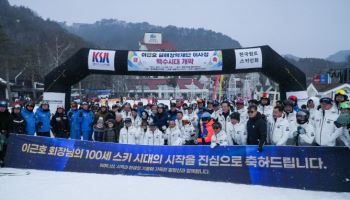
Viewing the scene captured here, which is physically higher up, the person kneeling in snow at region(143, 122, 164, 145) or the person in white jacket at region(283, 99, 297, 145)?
the person in white jacket at region(283, 99, 297, 145)

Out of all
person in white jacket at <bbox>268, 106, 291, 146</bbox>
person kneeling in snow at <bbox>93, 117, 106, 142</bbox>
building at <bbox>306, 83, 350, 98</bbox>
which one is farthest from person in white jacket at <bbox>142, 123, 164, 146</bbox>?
building at <bbox>306, 83, 350, 98</bbox>

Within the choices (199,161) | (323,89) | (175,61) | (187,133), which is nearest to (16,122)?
(187,133)

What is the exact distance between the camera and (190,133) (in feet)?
26.5

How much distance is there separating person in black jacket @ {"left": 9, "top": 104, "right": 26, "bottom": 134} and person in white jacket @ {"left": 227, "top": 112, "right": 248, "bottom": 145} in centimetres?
591

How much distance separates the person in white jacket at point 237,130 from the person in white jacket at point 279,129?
2.11 ft

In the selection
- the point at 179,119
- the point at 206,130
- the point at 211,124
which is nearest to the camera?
the point at 211,124

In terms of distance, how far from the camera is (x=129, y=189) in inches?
247

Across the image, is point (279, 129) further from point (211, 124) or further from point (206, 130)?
point (206, 130)

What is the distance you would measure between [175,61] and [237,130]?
3734mm

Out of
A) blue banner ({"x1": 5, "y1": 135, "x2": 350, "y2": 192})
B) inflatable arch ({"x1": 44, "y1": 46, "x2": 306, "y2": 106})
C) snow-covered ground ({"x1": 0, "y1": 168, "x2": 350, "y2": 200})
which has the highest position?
inflatable arch ({"x1": 44, "y1": 46, "x2": 306, "y2": 106})

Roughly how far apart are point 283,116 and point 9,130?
7.41 metres

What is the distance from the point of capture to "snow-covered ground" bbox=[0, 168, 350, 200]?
5801 millimetres

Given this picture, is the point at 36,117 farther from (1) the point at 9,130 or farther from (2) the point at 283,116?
(2) the point at 283,116

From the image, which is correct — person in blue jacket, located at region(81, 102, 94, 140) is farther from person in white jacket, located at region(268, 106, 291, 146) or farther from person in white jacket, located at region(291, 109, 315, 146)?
person in white jacket, located at region(291, 109, 315, 146)
